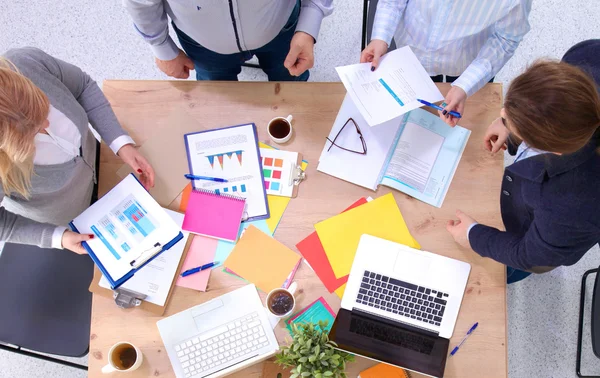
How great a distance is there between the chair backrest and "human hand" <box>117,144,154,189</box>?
48 cm

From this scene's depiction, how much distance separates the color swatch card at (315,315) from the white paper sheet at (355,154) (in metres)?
0.37

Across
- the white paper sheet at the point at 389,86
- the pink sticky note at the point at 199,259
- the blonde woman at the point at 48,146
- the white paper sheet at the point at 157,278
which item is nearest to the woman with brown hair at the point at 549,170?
the white paper sheet at the point at 389,86

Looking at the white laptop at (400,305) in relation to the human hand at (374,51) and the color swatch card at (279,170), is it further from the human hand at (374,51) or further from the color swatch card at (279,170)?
the human hand at (374,51)

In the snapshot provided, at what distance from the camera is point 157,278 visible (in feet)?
4.21

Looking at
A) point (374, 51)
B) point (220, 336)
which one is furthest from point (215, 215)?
point (374, 51)

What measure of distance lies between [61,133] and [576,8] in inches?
98.3

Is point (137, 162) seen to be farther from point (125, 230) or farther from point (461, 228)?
point (461, 228)

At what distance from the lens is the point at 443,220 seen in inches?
51.2

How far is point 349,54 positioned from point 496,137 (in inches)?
47.7

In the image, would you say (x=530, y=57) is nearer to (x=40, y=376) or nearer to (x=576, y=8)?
(x=576, y=8)

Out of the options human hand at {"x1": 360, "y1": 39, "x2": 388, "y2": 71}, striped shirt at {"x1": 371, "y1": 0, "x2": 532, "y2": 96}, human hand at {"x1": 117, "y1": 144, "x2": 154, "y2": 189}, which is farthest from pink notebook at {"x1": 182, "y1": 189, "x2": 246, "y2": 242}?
striped shirt at {"x1": 371, "y1": 0, "x2": 532, "y2": 96}

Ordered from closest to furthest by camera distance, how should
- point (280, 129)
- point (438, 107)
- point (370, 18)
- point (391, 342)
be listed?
point (391, 342), point (438, 107), point (280, 129), point (370, 18)

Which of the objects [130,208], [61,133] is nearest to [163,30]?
[61,133]

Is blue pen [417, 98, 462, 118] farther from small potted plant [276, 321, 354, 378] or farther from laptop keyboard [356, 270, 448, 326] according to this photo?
small potted plant [276, 321, 354, 378]
